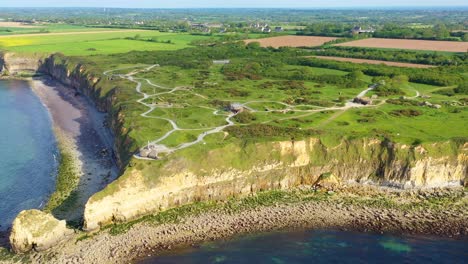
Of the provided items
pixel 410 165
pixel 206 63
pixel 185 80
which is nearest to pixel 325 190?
pixel 410 165

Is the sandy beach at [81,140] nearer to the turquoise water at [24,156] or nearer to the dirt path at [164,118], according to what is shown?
the turquoise water at [24,156]

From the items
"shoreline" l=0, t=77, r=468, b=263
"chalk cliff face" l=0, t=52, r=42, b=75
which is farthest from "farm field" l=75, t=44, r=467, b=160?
"chalk cliff face" l=0, t=52, r=42, b=75

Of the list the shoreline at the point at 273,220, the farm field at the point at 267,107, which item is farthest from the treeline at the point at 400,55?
the shoreline at the point at 273,220

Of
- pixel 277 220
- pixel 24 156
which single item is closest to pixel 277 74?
pixel 24 156

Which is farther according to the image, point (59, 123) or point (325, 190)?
point (59, 123)

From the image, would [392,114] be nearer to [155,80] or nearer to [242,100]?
[242,100]

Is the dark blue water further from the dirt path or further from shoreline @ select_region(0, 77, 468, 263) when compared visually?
the dirt path

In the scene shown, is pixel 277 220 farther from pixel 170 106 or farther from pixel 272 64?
pixel 272 64
